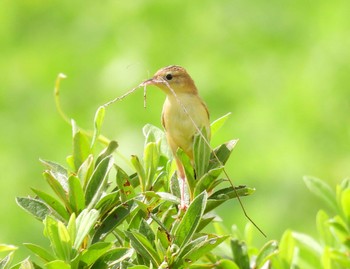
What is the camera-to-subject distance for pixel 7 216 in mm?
4988

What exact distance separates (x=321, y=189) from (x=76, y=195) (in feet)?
1.81

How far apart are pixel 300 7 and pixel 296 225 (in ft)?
7.04

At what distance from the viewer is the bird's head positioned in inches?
87.0

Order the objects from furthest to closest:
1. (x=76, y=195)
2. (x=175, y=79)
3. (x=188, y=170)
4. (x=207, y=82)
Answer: (x=207, y=82), (x=175, y=79), (x=188, y=170), (x=76, y=195)

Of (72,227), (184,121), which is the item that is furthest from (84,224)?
(184,121)

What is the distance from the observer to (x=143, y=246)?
4.82ft

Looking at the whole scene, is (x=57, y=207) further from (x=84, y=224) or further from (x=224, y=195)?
(x=224, y=195)

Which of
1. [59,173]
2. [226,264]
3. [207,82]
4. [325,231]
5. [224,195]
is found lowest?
[207,82]

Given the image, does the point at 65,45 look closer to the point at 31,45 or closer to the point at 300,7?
the point at 31,45

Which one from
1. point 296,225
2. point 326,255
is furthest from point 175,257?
point 296,225

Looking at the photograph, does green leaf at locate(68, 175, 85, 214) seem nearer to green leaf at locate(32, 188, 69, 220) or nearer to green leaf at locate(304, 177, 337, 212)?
green leaf at locate(32, 188, 69, 220)

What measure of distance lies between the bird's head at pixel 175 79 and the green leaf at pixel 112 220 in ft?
2.09

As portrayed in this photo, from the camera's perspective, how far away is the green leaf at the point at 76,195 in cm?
151

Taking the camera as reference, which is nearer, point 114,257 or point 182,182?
point 114,257
